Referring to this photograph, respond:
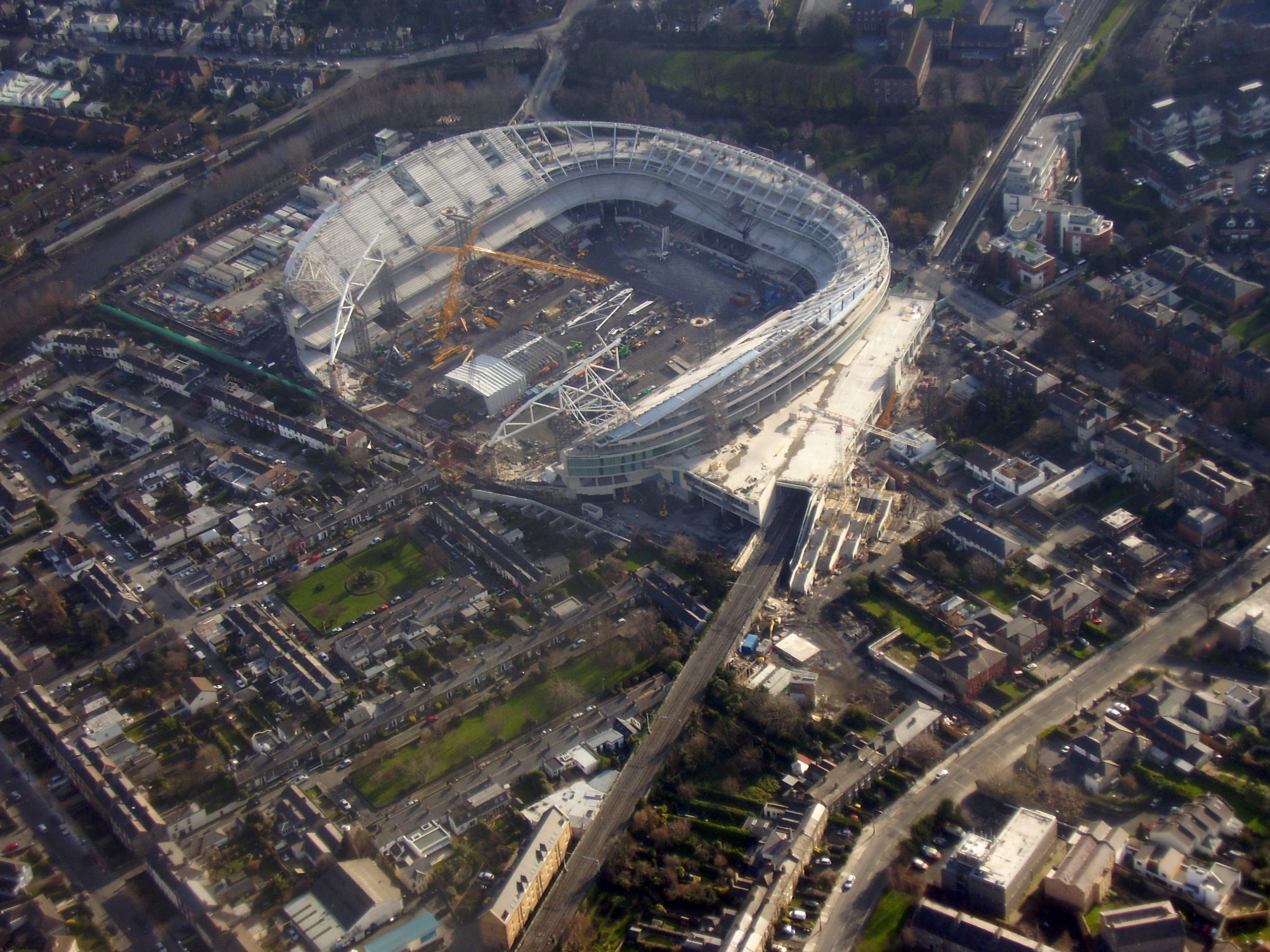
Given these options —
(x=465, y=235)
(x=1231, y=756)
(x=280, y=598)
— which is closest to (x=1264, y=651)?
(x=1231, y=756)

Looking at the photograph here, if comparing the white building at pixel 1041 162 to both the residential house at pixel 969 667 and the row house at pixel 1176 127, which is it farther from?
the residential house at pixel 969 667

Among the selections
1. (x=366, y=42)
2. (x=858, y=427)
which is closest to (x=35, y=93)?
(x=366, y=42)

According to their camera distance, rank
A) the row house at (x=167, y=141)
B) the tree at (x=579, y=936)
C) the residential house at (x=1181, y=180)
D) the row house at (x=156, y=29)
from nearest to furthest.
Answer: the tree at (x=579, y=936), the residential house at (x=1181, y=180), the row house at (x=167, y=141), the row house at (x=156, y=29)

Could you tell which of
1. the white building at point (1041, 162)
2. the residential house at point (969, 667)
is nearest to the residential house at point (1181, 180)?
the white building at point (1041, 162)

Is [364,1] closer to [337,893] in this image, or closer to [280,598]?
[280,598]

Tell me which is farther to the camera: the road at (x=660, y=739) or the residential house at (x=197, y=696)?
the residential house at (x=197, y=696)

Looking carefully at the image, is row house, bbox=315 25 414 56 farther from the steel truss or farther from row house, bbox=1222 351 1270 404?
row house, bbox=1222 351 1270 404
